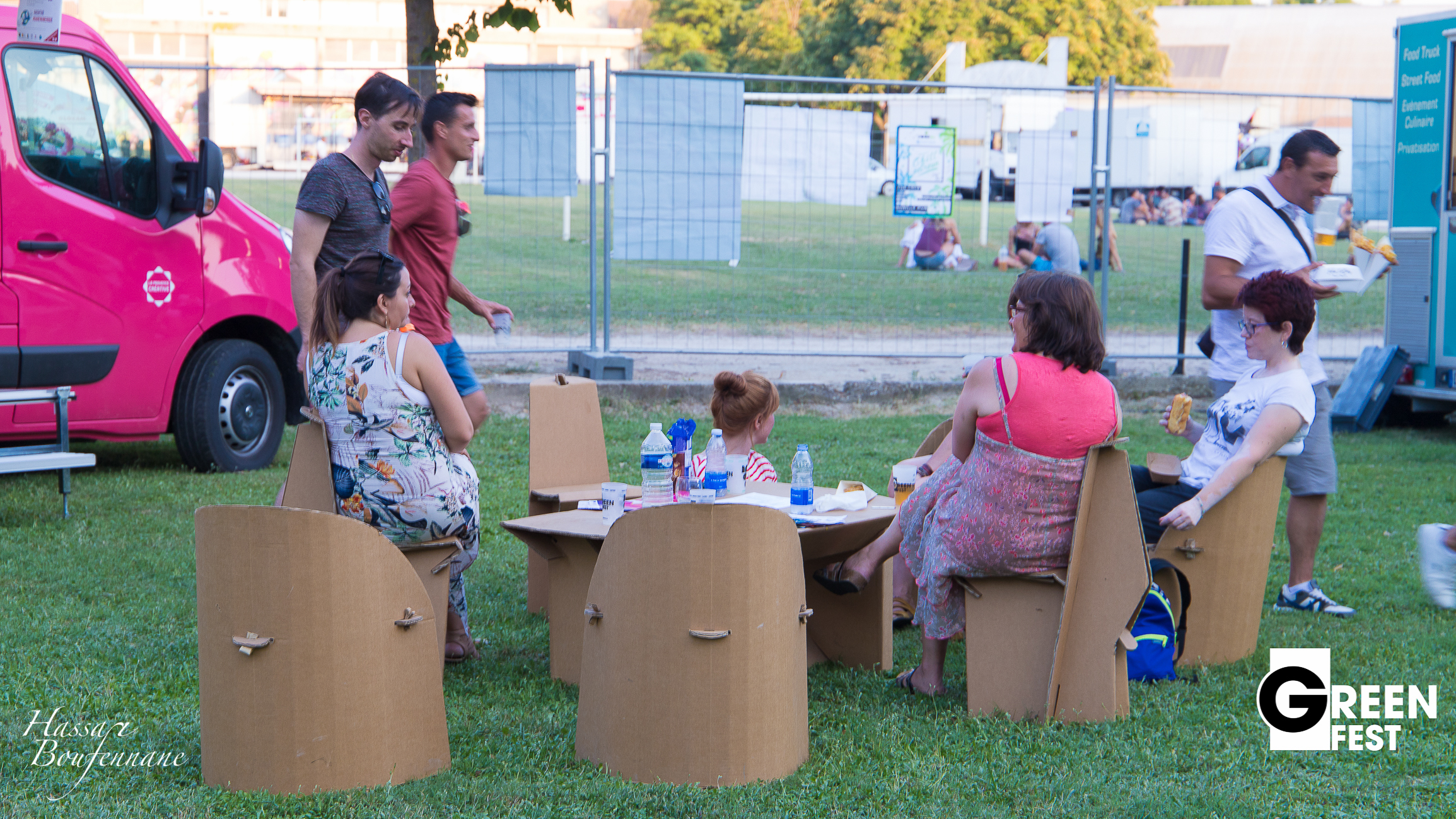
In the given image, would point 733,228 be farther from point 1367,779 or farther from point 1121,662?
point 1367,779

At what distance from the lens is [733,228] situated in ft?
33.7

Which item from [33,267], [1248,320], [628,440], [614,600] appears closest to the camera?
[614,600]

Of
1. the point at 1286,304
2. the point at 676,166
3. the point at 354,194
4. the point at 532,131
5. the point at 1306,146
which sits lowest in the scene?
the point at 1286,304

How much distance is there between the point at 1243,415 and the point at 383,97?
10.9 feet

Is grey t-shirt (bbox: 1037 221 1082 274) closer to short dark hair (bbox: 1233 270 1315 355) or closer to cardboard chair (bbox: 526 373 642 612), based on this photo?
short dark hair (bbox: 1233 270 1315 355)

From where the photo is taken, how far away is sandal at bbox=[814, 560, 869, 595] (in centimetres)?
458

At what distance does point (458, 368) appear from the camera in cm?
530

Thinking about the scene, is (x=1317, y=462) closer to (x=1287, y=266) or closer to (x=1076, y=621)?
(x=1287, y=266)

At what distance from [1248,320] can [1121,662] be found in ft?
4.91

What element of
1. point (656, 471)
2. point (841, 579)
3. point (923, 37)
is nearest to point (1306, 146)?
point (841, 579)

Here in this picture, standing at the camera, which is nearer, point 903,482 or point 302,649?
point 302,649

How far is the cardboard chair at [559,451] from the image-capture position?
205 inches

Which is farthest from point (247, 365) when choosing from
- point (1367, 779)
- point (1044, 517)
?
point (1367, 779)

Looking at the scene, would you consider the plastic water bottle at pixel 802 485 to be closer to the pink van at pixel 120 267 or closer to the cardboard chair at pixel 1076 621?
the cardboard chair at pixel 1076 621
